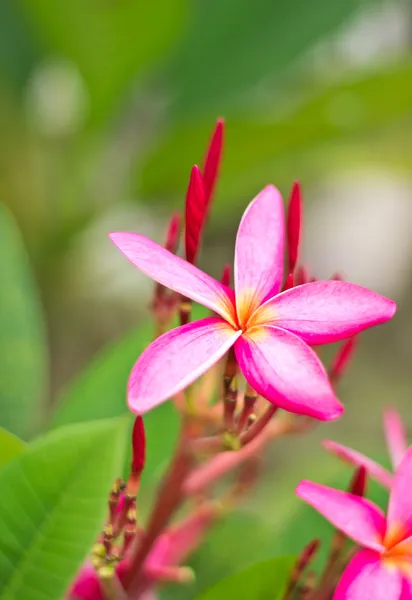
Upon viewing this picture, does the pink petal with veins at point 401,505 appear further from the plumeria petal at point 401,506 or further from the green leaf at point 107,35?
the green leaf at point 107,35

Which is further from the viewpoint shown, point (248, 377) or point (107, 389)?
point (107, 389)

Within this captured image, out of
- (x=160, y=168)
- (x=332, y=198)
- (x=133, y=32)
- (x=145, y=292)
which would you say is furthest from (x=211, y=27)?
(x=332, y=198)

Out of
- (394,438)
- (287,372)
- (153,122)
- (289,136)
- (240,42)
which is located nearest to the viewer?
(287,372)

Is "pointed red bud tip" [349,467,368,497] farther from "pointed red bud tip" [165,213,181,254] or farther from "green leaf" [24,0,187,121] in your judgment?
"green leaf" [24,0,187,121]

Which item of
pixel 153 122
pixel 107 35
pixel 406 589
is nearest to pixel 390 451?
pixel 406 589

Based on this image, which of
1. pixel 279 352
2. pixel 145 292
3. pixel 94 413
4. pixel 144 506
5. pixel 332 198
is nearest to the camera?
pixel 279 352

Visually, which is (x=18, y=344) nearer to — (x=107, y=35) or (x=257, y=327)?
(x=257, y=327)

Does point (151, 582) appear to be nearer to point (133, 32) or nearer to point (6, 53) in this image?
point (133, 32)
